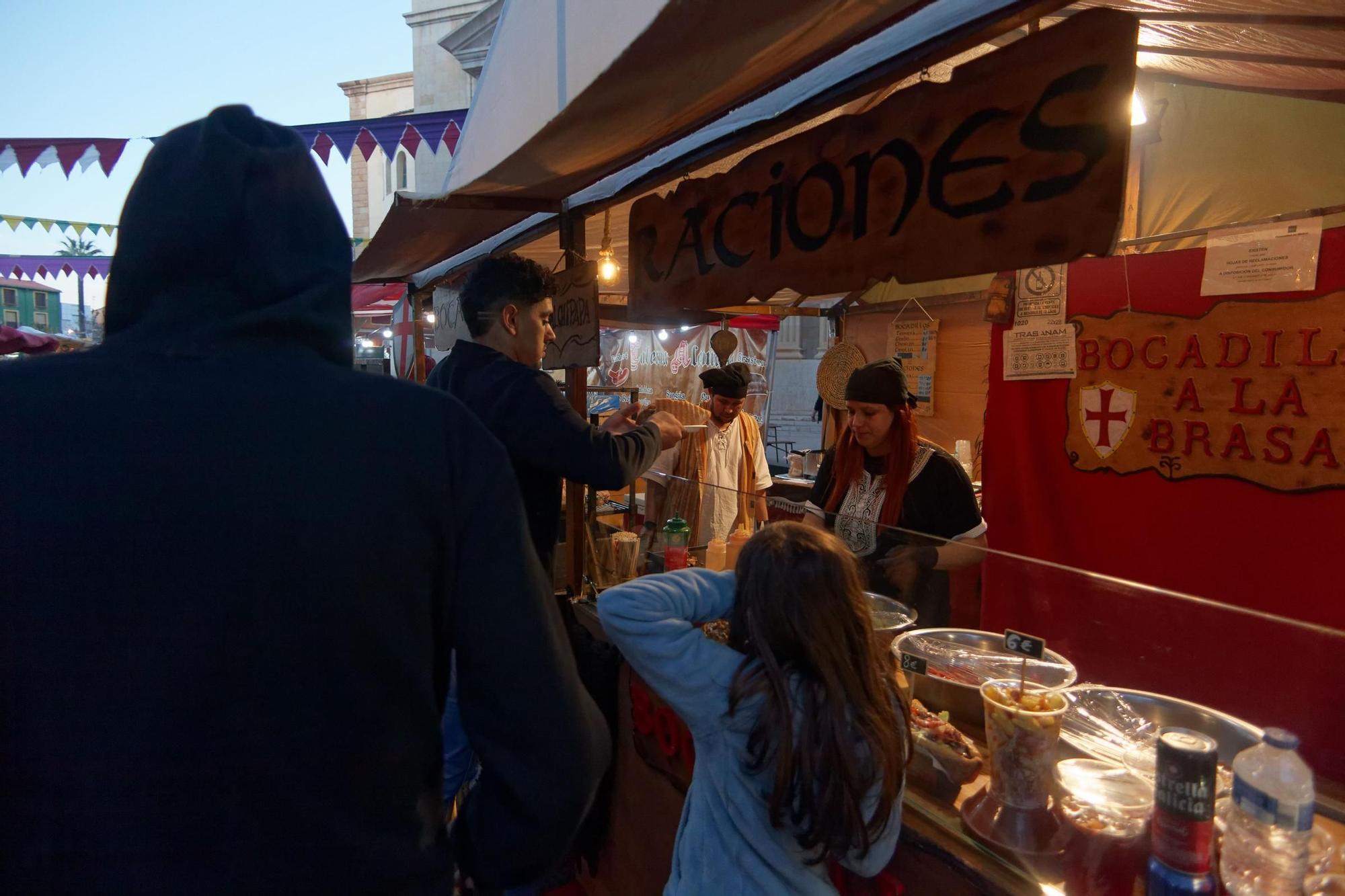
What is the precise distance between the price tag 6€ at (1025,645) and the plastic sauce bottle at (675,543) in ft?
4.27

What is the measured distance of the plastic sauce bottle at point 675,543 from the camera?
2738 mm

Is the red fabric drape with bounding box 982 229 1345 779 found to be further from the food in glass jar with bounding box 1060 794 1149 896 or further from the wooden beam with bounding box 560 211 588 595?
the wooden beam with bounding box 560 211 588 595

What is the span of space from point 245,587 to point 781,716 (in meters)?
1.01

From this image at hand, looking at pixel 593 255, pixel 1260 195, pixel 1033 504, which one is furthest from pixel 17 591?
pixel 593 255

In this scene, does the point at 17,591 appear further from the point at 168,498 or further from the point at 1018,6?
the point at 1018,6

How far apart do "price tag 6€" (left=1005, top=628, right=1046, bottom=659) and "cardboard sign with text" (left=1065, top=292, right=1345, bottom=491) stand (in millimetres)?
1945

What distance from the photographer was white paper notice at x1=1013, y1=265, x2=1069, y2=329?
11.6 feet

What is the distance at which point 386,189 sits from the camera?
24.0 meters

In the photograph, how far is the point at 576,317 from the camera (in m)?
3.33

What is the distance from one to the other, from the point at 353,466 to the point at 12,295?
29.9 metres

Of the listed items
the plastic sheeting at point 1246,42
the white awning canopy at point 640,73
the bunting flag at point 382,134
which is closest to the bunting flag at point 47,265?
the bunting flag at point 382,134

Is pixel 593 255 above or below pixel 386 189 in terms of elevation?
below

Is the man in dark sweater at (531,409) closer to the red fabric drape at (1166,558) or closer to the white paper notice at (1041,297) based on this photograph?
the red fabric drape at (1166,558)

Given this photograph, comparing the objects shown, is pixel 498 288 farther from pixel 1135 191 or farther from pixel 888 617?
pixel 1135 191
